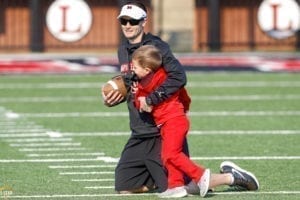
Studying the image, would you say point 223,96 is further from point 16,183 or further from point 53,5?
point 53,5

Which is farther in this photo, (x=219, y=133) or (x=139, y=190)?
(x=219, y=133)

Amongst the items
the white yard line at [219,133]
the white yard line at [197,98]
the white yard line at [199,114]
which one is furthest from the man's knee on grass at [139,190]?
the white yard line at [197,98]

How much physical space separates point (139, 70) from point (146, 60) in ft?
0.39

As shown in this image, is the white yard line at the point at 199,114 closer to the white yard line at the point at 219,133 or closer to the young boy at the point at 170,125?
the white yard line at the point at 219,133

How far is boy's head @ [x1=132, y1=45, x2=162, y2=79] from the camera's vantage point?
8.77m

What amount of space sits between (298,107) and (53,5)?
1306cm

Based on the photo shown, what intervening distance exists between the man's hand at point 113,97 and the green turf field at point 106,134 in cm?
72

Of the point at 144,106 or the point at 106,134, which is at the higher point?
the point at 144,106

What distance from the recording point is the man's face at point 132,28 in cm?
912

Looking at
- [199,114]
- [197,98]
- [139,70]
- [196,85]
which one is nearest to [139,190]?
[139,70]

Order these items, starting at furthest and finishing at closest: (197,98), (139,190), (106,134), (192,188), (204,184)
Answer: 1. (197,98)
2. (106,134)
3. (139,190)
4. (192,188)
5. (204,184)

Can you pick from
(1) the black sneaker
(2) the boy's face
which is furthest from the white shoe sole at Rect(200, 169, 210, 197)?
(2) the boy's face

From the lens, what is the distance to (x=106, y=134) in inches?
519

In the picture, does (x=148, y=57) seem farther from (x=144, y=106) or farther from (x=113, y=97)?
(x=113, y=97)
